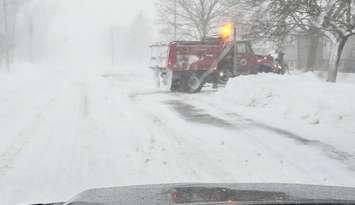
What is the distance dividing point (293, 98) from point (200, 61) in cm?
1010

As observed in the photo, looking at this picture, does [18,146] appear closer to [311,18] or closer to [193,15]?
[311,18]

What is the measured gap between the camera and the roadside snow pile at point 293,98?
15328mm

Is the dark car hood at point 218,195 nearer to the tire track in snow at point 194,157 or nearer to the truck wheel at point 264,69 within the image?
the tire track in snow at point 194,157

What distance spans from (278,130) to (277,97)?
5455 millimetres

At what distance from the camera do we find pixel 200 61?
1094 inches

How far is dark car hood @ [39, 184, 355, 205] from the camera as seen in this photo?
9.97 ft

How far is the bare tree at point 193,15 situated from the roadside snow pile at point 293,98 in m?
22.8

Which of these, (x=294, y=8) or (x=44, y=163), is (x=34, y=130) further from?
(x=294, y=8)

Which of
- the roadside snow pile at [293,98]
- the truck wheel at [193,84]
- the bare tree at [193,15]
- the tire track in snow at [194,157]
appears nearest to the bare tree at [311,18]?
the roadside snow pile at [293,98]

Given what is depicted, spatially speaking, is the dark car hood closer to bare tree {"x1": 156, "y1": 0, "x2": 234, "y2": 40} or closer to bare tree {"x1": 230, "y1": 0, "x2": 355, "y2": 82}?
bare tree {"x1": 230, "y1": 0, "x2": 355, "y2": 82}

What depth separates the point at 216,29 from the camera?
161 ft

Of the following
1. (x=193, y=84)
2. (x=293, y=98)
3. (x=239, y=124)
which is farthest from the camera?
(x=193, y=84)

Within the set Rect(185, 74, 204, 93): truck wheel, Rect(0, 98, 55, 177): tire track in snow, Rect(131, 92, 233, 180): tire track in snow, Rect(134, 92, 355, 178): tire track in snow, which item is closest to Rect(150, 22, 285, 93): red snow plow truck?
Rect(185, 74, 204, 93): truck wheel

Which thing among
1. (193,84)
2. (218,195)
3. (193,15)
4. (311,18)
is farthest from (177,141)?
(193,15)
